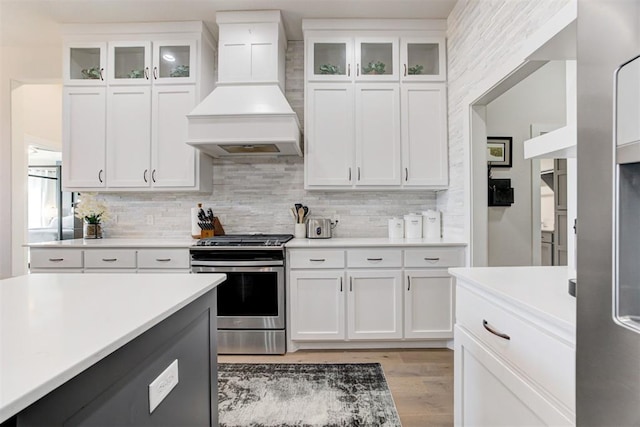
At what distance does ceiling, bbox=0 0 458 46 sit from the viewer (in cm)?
282

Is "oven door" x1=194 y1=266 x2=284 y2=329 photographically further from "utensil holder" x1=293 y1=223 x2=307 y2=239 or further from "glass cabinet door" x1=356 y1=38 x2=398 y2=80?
"glass cabinet door" x1=356 y1=38 x2=398 y2=80

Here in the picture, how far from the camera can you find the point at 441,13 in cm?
296

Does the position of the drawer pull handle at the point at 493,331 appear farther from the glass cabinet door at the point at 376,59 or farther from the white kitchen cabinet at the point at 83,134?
the white kitchen cabinet at the point at 83,134

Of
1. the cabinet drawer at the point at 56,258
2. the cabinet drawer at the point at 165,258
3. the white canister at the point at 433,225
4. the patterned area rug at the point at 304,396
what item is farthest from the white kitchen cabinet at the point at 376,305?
the cabinet drawer at the point at 56,258

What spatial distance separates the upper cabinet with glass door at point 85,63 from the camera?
310cm

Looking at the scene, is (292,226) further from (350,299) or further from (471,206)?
(471,206)

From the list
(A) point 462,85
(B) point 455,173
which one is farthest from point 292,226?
(A) point 462,85

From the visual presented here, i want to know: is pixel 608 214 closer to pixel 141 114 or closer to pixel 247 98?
pixel 247 98

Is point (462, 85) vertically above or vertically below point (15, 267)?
above

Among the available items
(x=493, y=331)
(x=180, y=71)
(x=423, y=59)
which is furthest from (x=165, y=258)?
(x=423, y=59)

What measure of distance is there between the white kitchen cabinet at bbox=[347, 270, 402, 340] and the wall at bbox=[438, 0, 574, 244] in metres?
0.73

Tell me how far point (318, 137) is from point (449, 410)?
2.30m

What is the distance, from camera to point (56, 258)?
2.80 metres

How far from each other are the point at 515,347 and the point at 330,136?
7.89 feet
